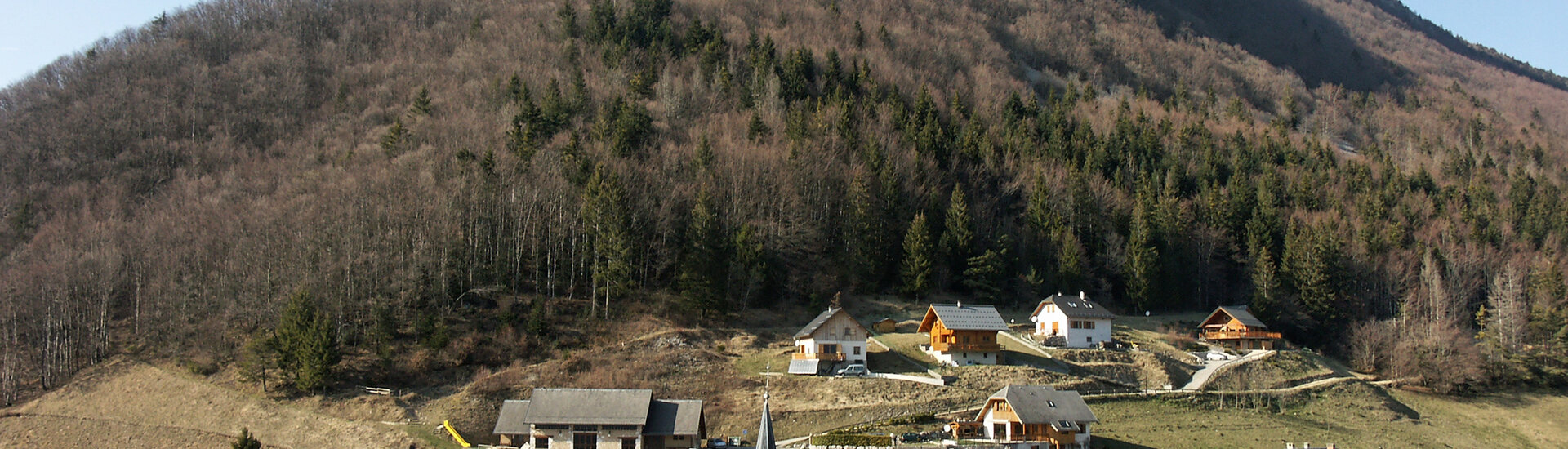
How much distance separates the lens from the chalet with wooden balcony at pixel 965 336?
48.1 metres

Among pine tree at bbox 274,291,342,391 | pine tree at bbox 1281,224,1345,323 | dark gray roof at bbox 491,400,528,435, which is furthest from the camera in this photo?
pine tree at bbox 1281,224,1345,323

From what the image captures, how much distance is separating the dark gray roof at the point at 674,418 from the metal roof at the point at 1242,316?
3512cm

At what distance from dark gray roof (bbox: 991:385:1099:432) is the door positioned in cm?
1590

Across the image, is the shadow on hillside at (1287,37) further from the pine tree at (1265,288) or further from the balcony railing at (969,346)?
the balcony railing at (969,346)

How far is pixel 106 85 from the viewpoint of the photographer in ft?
254

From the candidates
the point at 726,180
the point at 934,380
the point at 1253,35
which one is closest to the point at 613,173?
the point at 726,180

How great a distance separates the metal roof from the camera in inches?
2231

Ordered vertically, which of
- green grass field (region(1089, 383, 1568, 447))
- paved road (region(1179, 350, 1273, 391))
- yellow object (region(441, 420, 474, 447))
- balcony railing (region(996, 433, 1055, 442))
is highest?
paved road (region(1179, 350, 1273, 391))

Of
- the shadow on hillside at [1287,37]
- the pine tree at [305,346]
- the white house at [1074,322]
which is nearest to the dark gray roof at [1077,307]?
the white house at [1074,322]

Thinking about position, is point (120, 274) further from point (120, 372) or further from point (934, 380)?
point (934, 380)

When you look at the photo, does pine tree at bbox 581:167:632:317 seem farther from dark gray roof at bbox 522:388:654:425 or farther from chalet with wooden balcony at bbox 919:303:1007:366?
chalet with wooden balcony at bbox 919:303:1007:366

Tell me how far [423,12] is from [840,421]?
78.7 m

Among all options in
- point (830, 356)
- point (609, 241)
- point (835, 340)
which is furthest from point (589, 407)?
point (609, 241)

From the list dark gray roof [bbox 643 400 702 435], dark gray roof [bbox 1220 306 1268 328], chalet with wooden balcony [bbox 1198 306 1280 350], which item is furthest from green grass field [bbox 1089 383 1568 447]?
dark gray roof [bbox 643 400 702 435]
